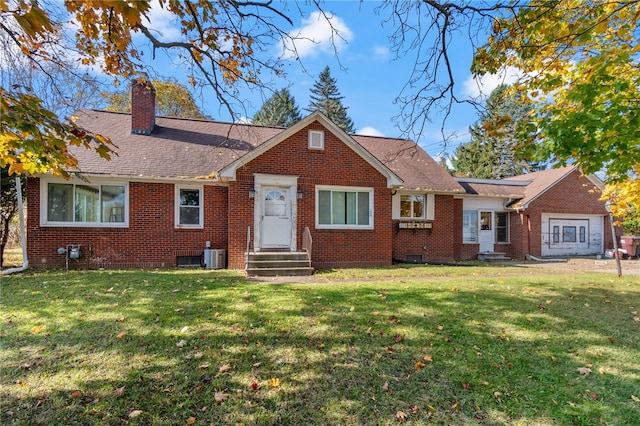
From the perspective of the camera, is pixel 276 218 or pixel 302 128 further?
pixel 302 128

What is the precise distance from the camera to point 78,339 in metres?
4.37

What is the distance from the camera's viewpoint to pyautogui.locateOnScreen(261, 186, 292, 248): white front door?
11.7m

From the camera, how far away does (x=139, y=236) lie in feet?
38.2

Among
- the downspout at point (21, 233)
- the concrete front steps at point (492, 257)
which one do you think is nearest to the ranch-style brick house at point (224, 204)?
the downspout at point (21, 233)

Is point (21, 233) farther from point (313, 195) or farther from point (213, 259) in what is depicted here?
point (313, 195)

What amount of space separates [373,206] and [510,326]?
25.2ft

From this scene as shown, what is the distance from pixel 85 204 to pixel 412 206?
12457mm

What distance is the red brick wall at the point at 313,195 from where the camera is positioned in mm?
11359

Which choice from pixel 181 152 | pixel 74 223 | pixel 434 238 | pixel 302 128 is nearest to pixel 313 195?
pixel 302 128

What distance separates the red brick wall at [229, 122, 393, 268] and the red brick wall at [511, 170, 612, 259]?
9114 millimetres

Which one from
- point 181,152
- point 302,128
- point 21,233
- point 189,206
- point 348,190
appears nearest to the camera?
point 21,233

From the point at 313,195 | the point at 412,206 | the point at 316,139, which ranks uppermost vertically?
the point at 316,139

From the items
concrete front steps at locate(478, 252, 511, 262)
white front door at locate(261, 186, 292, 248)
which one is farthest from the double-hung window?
concrete front steps at locate(478, 252, 511, 262)

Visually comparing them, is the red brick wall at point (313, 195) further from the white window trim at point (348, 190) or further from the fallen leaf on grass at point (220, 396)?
the fallen leaf on grass at point (220, 396)
